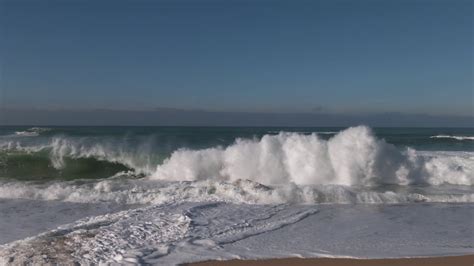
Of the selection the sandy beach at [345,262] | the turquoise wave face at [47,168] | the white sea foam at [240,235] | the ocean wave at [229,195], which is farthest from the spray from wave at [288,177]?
the sandy beach at [345,262]

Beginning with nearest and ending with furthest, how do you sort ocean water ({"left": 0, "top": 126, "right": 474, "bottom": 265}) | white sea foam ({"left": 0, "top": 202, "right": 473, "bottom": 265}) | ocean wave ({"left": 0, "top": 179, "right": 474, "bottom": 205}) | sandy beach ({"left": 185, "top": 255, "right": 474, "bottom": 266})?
sandy beach ({"left": 185, "top": 255, "right": 474, "bottom": 266}) < white sea foam ({"left": 0, "top": 202, "right": 473, "bottom": 265}) < ocean water ({"left": 0, "top": 126, "right": 474, "bottom": 265}) < ocean wave ({"left": 0, "top": 179, "right": 474, "bottom": 205})

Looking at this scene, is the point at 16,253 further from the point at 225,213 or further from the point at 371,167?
the point at 371,167

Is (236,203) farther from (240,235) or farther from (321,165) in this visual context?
(321,165)

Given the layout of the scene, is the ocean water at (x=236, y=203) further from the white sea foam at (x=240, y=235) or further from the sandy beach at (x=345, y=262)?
the sandy beach at (x=345, y=262)

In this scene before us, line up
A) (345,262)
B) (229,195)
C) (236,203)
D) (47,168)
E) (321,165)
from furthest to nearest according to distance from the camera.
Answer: (47,168), (321,165), (229,195), (236,203), (345,262)

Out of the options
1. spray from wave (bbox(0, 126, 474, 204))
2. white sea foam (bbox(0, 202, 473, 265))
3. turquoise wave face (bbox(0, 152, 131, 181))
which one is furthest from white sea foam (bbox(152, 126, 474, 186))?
white sea foam (bbox(0, 202, 473, 265))

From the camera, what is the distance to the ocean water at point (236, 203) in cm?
560

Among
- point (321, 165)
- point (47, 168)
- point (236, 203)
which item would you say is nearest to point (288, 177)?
point (321, 165)

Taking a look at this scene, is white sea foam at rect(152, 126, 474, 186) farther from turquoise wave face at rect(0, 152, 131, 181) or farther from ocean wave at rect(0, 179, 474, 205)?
turquoise wave face at rect(0, 152, 131, 181)

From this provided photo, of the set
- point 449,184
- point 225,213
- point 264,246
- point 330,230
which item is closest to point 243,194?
point 225,213

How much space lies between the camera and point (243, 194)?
30.9 ft

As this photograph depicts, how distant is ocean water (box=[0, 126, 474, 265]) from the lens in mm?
5598

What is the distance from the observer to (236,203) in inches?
346

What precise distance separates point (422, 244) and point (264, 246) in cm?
235
